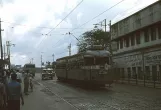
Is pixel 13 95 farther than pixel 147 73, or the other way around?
pixel 147 73

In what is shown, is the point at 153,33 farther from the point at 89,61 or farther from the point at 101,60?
the point at 89,61

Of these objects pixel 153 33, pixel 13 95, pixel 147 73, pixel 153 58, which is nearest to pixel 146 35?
pixel 153 33

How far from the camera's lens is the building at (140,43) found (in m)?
38.3

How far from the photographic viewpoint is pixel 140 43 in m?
44.3

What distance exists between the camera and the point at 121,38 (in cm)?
5159

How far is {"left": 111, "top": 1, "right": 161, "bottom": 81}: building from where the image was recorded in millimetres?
38312

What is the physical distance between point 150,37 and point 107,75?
631 inches

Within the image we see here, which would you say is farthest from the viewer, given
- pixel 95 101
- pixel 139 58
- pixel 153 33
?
pixel 139 58

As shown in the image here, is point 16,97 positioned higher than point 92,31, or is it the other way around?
point 92,31

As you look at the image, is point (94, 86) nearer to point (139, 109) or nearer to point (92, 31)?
point (139, 109)

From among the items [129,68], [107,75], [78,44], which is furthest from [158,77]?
[78,44]

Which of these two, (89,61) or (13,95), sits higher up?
(89,61)

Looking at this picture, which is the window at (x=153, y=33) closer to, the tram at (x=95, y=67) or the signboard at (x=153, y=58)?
the signboard at (x=153, y=58)

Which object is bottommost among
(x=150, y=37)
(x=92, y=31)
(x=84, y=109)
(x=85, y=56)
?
(x=84, y=109)
